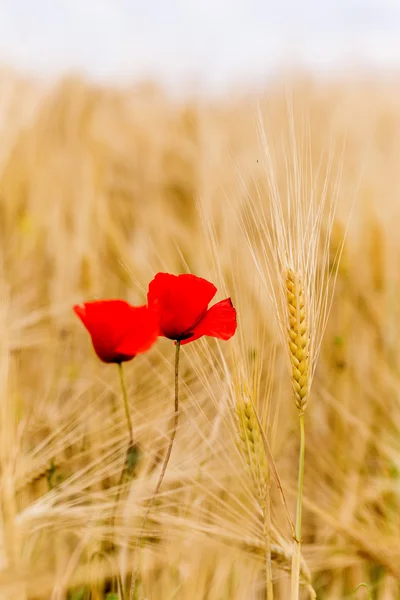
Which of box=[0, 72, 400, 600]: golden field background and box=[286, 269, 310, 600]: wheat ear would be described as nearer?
box=[286, 269, 310, 600]: wheat ear

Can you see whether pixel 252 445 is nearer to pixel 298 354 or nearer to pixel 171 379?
pixel 298 354

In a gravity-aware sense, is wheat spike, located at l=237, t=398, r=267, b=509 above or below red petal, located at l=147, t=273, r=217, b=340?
below

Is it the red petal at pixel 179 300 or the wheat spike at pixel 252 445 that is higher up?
the red petal at pixel 179 300

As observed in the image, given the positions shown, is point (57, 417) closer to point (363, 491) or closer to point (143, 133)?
point (363, 491)

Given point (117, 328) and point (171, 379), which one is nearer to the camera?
point (117, 328)

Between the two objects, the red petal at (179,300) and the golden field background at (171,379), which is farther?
the golden field background at (171,379)

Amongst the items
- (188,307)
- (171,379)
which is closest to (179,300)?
(188,307)
